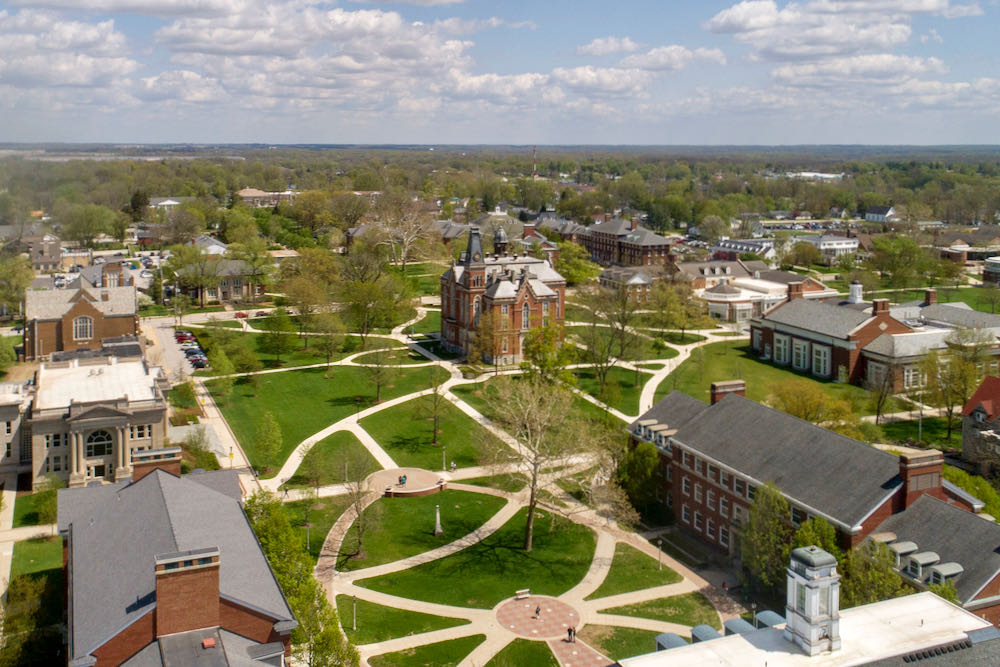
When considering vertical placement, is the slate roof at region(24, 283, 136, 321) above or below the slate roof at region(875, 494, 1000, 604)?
above

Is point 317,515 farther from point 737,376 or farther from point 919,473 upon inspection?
point 737,376

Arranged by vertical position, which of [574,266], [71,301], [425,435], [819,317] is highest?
[574,266]

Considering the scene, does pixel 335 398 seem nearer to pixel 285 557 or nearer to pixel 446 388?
pixel 446 388

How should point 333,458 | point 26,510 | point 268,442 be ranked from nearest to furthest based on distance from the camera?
point 26,510
point 268,442
point 333,458

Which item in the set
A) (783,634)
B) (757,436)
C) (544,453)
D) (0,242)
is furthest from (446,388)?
(0,242)

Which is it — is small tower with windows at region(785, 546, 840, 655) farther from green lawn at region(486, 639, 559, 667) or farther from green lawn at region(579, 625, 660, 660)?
green lawn at region(486, 639, 559, 667)

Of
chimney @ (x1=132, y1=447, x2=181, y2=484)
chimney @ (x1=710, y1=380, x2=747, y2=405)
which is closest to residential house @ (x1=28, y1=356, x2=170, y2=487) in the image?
chimney @ (x1=132, y1=447, x2=181, y2=484)

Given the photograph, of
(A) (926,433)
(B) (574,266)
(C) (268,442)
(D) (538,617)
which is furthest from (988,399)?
(B) (574,266)
